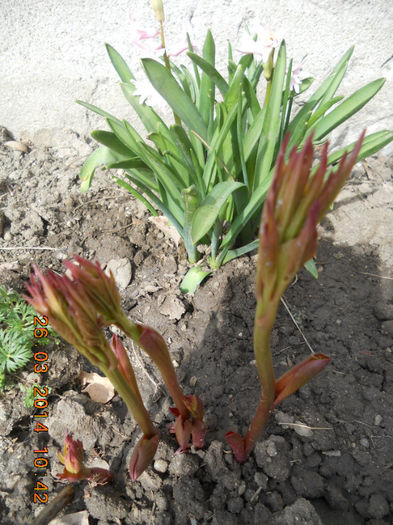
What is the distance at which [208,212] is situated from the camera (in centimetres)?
131

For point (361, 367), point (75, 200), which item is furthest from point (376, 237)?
point (75, 200)

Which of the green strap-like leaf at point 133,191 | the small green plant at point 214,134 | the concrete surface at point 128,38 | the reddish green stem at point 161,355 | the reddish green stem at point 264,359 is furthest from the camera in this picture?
the concrete surface at point 128,38

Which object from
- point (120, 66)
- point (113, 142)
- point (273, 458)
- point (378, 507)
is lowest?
point (378, 507)

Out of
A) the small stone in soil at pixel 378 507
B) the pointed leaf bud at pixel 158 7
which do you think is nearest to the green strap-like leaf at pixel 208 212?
the pointed leaf bud at pixel 158 7

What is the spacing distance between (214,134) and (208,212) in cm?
32

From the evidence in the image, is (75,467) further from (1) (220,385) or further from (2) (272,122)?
(2) (272,122)

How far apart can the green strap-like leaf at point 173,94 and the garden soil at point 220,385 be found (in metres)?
0.62

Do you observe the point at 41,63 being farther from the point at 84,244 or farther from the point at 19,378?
the point at 19,378

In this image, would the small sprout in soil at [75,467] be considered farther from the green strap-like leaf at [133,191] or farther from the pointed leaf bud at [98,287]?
the green strap-like leaf at [133,191]

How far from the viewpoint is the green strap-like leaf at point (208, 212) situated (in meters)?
1.30

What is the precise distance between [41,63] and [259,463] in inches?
90.7

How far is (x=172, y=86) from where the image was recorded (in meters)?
1.30

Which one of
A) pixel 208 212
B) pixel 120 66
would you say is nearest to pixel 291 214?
pixel 208 212

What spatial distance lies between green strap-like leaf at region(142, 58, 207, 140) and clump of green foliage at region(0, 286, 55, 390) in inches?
38.2
